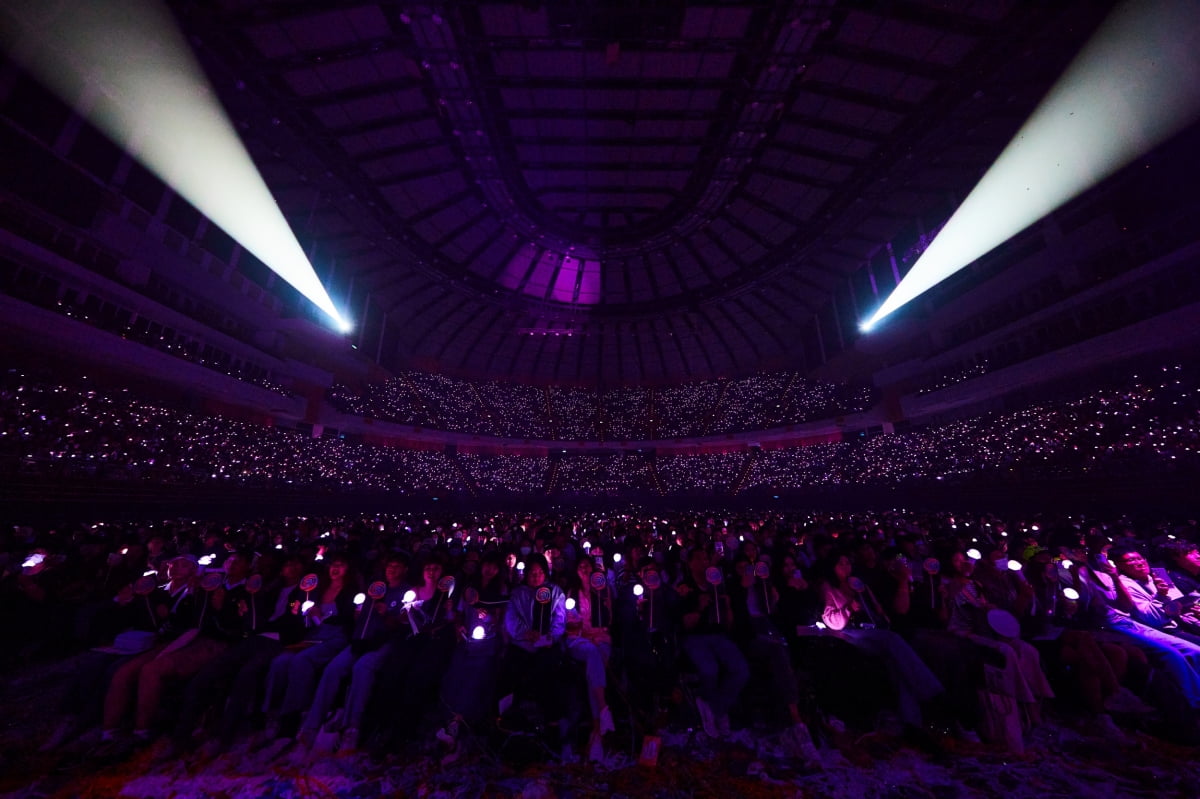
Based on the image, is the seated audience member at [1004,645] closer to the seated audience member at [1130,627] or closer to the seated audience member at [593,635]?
the seated audience member at [1130,627]

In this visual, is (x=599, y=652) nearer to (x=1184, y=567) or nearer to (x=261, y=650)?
(x=261, y=650)

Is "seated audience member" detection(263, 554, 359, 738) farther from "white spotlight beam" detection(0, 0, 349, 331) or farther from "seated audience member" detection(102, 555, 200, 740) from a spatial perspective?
"white spotlight beam" detection(0, 0, 349, 331)

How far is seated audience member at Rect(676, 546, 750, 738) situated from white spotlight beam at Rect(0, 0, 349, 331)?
1173 centimetres

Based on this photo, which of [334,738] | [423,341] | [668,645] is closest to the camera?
[334,738]

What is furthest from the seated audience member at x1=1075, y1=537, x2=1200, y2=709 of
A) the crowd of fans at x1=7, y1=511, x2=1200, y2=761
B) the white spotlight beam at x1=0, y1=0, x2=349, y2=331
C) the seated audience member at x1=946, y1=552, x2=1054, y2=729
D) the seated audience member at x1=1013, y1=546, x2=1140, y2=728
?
the white spotlight beam at x1=0, y1=0, x2=349, y2=331

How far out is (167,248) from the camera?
10117 mm

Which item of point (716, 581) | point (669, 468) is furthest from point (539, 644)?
point (669, 468)

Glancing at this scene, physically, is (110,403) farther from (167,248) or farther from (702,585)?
(702,585)

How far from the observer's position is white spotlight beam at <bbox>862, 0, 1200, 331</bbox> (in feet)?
19.5

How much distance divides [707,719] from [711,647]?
661 millimetres

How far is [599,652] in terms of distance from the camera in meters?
4.38

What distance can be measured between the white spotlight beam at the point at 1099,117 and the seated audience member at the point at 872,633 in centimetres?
874

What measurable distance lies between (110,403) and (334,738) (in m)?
15.2

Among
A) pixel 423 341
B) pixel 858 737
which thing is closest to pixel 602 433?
pixel 423 341
